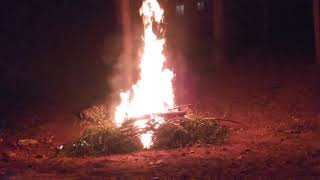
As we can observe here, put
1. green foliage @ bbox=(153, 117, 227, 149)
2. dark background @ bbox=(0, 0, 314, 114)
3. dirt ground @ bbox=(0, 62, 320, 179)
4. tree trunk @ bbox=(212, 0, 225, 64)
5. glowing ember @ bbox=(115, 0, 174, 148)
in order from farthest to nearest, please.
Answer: dark background @ bbox=(0, 0, 314, 114)
tree trunk @ bbox=(212, 0, 225, 64)
glowing ember @ bbox=(115, 0, 174, 148)
green foliage @ bbox=(153, 117, 227, 149)
dirt ground @ bbox=(0, 62, 320, 179)

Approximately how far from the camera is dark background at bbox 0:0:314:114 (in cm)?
2130

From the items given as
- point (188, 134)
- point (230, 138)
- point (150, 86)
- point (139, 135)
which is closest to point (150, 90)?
point (150, 86)

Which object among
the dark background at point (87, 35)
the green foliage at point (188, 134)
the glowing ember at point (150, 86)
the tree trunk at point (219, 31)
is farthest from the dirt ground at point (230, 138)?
the dark background at point (87, 35)

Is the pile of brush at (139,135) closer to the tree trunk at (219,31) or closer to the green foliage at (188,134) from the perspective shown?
the green foliage at (188,134)

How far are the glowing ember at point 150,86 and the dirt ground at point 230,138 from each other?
56.4 inches

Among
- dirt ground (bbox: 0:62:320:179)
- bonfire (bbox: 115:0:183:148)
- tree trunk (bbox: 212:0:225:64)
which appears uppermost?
tree trunk (bbox: 212:0:225:64)

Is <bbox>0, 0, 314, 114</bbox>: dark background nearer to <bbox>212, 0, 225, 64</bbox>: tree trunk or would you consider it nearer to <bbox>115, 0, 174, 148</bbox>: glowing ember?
<bbox>212, 0, 225, 64</bbox>: tree trunk

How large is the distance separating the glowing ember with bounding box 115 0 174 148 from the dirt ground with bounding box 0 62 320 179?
4.70 ft

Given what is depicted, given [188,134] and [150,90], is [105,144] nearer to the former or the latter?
[188,134]

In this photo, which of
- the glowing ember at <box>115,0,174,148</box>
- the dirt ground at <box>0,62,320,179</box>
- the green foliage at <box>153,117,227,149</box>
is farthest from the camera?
the glowing ember at <box>115,0,174,148</box>

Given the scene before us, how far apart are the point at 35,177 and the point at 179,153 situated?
2694mm

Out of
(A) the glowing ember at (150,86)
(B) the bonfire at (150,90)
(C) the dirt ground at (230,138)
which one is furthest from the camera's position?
(A) the glowing ember at (150,86)

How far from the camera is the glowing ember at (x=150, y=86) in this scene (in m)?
12.8

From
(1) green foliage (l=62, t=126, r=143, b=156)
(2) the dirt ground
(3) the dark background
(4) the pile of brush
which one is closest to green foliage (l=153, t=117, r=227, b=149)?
(4) the pile of brush
